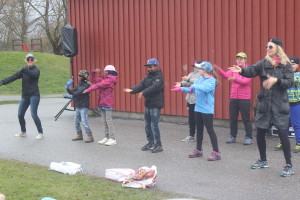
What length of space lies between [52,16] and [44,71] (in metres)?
21.4

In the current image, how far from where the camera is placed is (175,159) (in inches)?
293

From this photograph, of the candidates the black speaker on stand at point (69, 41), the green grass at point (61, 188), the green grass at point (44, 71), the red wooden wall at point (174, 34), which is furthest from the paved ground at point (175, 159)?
the green grass at point (44, 71)

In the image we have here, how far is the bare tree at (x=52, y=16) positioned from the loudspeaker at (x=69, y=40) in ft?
122

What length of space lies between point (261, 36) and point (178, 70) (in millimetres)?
2596

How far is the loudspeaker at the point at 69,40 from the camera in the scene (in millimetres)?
13188

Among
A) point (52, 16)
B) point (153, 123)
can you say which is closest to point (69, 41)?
point (153, 123)

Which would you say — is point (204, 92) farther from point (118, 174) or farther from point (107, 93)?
point (107, 93)

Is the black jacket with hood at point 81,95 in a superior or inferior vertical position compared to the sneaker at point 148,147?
superior

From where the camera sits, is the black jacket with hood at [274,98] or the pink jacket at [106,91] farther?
the pink jacket at [106,91]

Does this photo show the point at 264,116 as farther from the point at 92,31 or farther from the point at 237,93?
the point at 92,31

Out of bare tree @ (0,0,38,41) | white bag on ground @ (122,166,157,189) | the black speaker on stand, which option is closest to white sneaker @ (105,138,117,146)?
white bag on ground @ (122,166,157,189)

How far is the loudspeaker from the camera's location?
519 inches

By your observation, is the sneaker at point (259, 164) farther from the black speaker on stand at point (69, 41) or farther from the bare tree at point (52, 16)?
the bare tree at point (52, 16)

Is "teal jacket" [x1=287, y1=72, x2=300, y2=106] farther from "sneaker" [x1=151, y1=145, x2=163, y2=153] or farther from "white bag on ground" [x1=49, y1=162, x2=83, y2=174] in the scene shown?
"white bag on ground" [x1=49, y1=162, x2=83, y2=174]
